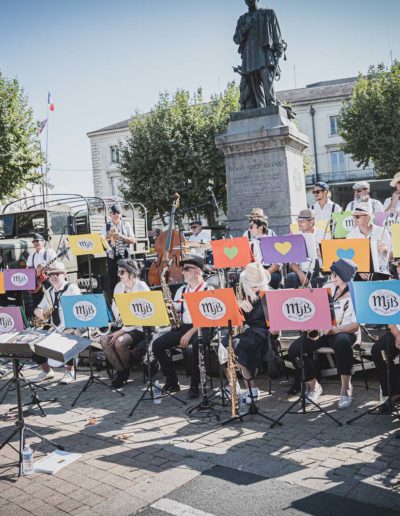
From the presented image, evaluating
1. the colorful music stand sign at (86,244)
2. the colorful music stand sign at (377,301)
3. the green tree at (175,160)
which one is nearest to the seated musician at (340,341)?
the colorful music stand sign at (377,301)

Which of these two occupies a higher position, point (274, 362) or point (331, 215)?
point (331, 215)

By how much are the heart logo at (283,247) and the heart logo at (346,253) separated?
0.79 m

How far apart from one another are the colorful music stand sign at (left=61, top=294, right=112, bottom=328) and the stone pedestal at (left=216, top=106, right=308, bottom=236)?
5569 mm

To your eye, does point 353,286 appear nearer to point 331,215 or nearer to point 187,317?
point 187,317

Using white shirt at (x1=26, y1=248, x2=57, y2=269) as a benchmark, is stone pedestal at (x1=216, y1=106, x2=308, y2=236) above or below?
above

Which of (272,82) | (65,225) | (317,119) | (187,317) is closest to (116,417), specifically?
(187,317)

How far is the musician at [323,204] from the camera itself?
9.05 m

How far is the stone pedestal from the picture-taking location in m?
11.3

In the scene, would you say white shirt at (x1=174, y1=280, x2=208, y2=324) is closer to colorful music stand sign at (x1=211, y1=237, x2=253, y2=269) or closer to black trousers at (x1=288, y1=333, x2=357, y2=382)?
colorful music stand sign at (x1=211, y1=237, x2=253, y2=269)

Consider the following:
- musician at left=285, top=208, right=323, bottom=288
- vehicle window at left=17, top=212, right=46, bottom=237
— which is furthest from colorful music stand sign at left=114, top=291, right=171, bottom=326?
vehicle window at left=17, top=212, right=46, bottom=237

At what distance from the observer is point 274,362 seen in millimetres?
6570

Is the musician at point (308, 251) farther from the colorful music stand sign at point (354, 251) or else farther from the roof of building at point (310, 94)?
the roof of building at point (310, 94)

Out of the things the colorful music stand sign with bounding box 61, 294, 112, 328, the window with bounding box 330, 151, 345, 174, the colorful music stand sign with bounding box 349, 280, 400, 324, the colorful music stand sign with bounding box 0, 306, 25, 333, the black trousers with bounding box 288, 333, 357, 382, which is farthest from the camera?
the window with bounding box 330, 151, 345, 174

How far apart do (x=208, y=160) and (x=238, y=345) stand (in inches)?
947
